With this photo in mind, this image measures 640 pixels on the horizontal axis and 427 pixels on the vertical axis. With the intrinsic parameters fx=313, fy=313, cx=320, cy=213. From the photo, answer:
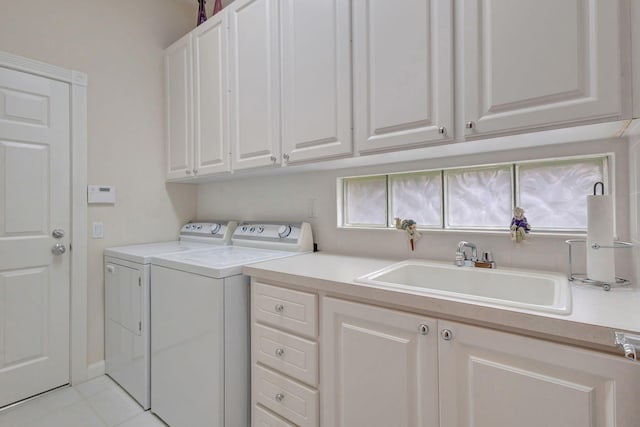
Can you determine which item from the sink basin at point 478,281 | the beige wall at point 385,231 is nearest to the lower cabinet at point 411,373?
the sink basin at point 478,281

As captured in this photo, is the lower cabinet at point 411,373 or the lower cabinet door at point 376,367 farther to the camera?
the lower cabinet door at point 376,367

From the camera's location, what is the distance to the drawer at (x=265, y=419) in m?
1.35

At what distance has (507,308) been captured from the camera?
2.78 feet

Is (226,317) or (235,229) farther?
(235,229)

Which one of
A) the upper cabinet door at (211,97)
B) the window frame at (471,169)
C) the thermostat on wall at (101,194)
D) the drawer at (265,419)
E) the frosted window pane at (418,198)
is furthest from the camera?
the thermostat on wall at (101,194)

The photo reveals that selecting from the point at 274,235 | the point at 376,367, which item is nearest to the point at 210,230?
the point at 274,235

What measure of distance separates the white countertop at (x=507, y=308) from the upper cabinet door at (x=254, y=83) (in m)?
0.80

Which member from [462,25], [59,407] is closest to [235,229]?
[59,407]

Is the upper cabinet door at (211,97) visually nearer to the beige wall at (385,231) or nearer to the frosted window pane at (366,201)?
the beige wall at (385,231)

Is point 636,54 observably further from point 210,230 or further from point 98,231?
point 98,231

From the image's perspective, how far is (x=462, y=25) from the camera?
3.81ft

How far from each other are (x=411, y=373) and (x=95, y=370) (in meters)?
2.30

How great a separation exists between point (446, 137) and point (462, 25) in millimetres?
408

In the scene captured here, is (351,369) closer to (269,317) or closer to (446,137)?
(269,317)
